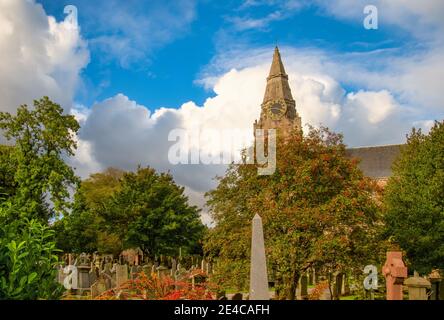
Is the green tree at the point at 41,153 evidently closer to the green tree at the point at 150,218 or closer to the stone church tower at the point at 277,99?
the green tree at the point at 150,218

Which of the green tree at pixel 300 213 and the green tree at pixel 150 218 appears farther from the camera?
the green tree at pixel 150 218

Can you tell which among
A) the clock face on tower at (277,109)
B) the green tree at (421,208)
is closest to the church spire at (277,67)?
the clock face on tower at (277,109)

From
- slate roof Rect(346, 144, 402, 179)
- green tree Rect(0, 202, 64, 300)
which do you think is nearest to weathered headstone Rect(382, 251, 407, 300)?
green tree Rect(0, 202, 64, 300)

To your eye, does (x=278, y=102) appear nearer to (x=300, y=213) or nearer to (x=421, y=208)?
(x=421, y=208)

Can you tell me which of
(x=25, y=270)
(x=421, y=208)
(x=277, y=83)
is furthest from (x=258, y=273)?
(x=277, y=83)

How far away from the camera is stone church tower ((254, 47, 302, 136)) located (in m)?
78.2

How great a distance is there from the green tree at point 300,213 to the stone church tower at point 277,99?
57.8 metres

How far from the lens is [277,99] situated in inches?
3147

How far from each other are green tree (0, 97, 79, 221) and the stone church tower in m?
50.2

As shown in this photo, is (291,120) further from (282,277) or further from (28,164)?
(282,277)

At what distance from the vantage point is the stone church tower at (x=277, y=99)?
78.2 meters

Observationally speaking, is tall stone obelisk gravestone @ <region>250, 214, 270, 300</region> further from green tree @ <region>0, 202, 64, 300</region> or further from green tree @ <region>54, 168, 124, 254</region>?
green tree @ <region>54, 168, 124, 254</region>

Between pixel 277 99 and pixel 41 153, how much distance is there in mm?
54799
